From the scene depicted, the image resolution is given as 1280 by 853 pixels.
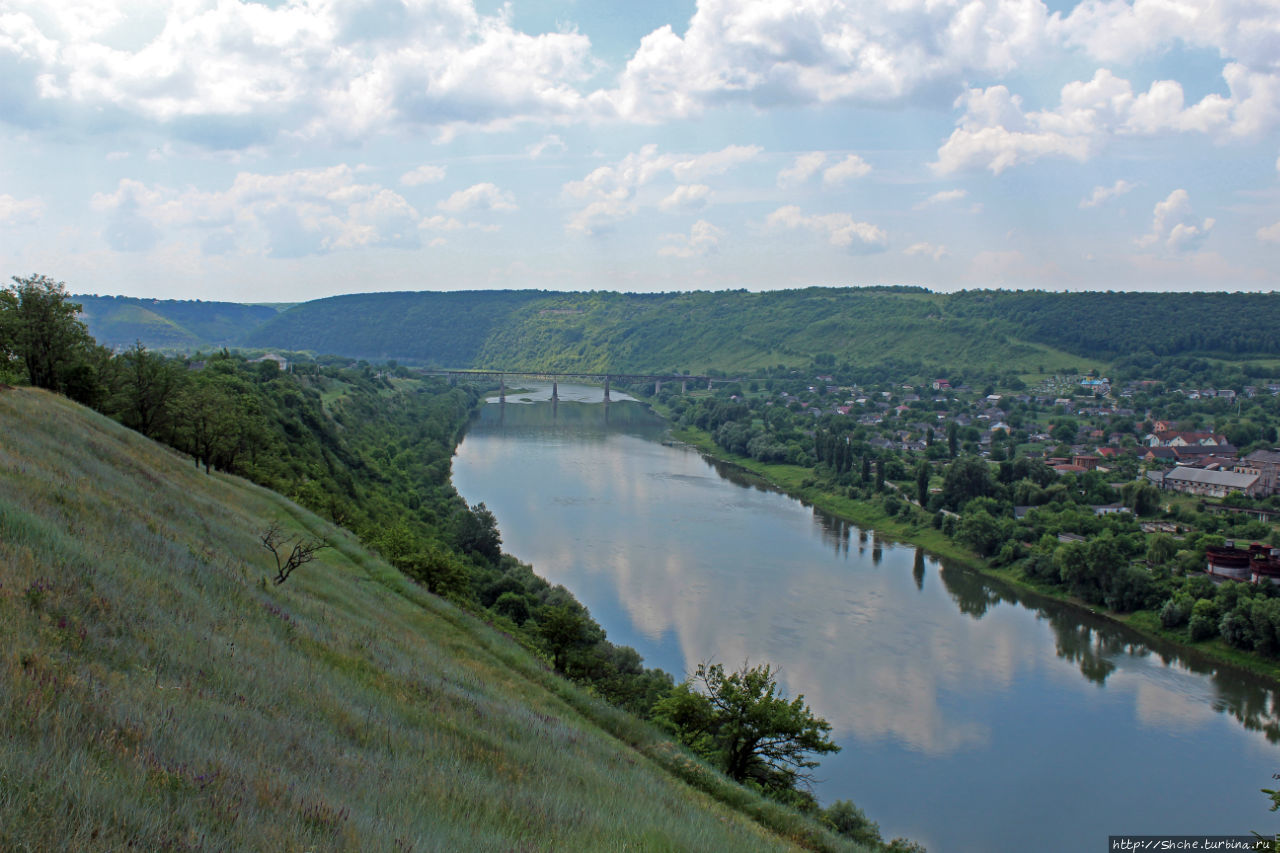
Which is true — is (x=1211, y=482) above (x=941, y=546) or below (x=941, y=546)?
above

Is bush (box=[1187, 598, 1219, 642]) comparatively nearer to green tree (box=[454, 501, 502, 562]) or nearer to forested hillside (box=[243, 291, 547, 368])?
green tree (box=[454, 501, 502, 562])

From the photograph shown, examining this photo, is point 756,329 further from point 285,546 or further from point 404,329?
point 285,546

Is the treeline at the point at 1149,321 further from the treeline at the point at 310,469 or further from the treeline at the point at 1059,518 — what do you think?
the treeline at the point at 310,469

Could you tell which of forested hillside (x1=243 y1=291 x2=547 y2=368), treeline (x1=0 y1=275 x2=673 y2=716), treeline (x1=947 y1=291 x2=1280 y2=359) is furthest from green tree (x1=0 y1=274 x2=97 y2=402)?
forested hillside (x1=243 y1=291 x2=547 y2=368)

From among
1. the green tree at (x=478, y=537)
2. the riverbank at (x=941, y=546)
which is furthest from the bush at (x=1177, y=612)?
the green tree at (x=478, y=537)

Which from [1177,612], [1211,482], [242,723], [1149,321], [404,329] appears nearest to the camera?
[242,723]

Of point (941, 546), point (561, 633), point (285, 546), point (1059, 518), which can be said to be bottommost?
point (941, 546)

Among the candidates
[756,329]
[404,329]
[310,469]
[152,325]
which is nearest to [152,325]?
[152,325]
